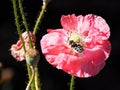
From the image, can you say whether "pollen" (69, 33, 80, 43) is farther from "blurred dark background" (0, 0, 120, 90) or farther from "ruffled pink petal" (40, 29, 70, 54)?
"blurred dark background" (0, 0, 120, 90)

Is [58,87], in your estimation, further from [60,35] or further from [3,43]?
[60,35]

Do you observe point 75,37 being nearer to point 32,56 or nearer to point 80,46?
point 80,46

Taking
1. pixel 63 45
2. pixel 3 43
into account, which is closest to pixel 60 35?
pixel 63 45

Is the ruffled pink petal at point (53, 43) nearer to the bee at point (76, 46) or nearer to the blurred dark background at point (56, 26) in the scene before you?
the bee at point (76, 46)

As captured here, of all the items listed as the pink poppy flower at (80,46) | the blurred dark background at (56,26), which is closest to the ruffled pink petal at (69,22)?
the pink poppy flower at (80,46)

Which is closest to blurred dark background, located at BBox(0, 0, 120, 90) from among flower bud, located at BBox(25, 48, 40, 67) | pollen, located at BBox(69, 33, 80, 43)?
pollen, located at BBox(69, 33, 80, 43)

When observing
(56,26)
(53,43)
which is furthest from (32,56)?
(56,26)

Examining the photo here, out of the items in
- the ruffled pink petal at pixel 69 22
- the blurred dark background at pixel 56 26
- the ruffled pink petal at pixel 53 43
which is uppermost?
the ruffled pink petal at pixel 69 22
